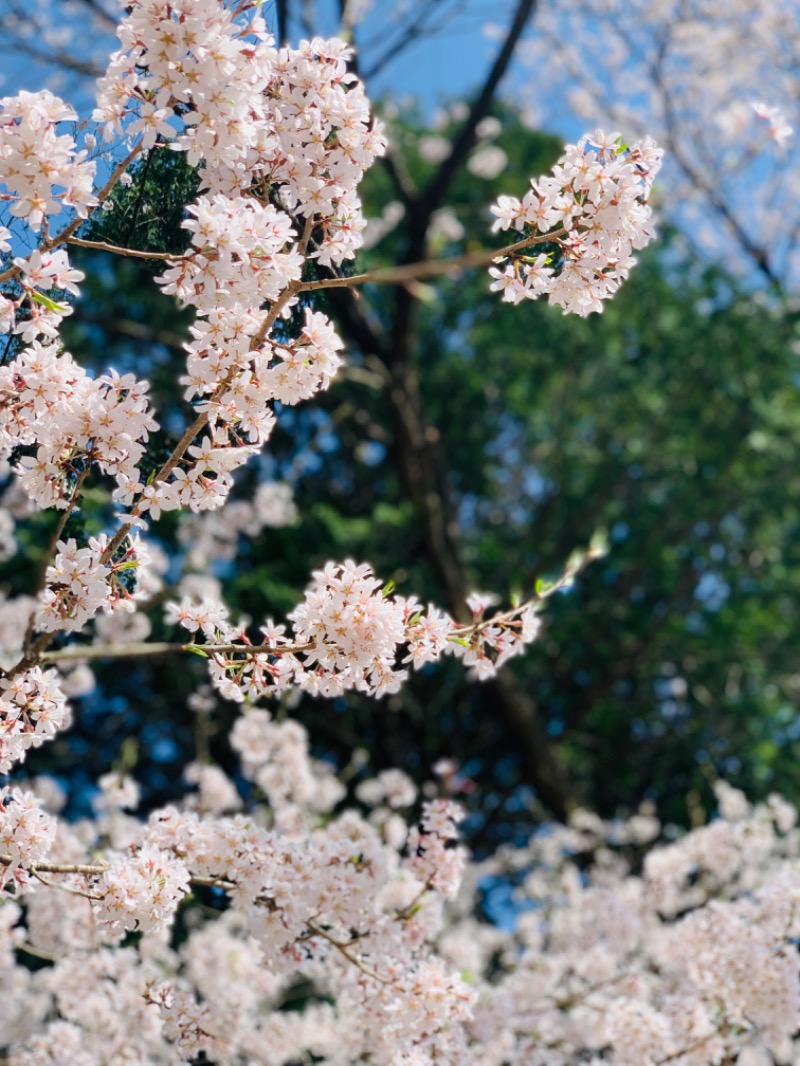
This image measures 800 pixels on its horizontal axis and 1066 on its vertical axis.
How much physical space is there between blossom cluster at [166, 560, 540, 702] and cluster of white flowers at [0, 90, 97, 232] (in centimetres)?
78

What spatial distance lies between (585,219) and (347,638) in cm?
92

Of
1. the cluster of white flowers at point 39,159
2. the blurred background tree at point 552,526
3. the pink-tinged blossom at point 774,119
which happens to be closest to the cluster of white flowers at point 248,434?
the cluster of white flowers at point 39,159

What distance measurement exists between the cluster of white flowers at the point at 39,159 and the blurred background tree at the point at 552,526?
4337mm

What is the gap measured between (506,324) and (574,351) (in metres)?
0.61

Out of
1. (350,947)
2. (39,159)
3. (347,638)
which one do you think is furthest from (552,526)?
(39,159)

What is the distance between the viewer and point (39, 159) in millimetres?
1590

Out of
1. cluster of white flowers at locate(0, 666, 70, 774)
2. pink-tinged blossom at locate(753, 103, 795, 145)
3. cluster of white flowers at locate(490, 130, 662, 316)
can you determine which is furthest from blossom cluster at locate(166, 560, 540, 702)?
pink-tinged blossom at locate(753, 103, 795, 145)

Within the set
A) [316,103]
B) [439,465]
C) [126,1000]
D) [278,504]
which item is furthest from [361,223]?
[439,465]

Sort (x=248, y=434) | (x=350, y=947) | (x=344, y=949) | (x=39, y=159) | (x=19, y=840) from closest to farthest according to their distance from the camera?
1. (x=39, y=159)
2. (x=19, y=840)
3. (x=248, y=434)
4. (x=344, y=949)
5. (x=350, y=947)

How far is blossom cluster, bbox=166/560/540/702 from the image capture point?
6.04 feet

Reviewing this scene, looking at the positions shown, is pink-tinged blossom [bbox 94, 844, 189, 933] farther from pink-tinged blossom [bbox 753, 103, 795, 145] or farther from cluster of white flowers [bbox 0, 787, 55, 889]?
pink-tinged blossom [bbox 753, 103, 795, 145]

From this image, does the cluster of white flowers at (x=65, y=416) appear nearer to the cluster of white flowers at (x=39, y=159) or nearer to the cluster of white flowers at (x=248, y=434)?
the cluster of white flowers at (x=248, y=434)

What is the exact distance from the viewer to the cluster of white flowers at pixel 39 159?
1.58 m

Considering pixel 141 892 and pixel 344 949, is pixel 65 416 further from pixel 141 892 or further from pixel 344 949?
pixel 344 949
